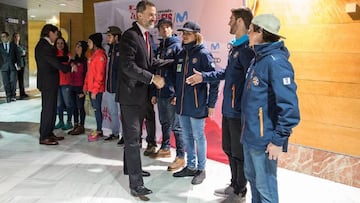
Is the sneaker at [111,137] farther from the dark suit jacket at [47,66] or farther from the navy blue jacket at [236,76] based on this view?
the navy blue jacket at [236,76]

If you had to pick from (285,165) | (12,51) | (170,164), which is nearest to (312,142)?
(285,165)

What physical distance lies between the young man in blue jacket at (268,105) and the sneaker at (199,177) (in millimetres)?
1072

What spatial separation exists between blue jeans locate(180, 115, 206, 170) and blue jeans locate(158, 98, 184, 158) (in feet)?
0.79

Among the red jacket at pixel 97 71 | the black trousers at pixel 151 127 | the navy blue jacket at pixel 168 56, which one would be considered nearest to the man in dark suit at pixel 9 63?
the red jacket at pixel 97 71

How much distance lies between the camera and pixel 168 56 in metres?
3.52

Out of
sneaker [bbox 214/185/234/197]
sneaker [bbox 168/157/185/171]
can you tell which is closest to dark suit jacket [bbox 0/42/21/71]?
sneaker [bbox 168/157/185/171]

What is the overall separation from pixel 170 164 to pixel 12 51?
5.83 m

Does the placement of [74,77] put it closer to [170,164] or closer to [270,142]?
[170,164]

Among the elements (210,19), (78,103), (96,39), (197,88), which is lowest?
(78,103)

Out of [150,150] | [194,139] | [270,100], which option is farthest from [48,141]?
[270,100]

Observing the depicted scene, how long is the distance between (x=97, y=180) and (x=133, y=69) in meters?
1.18

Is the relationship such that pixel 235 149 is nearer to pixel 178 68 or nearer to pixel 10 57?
pixel 178 68

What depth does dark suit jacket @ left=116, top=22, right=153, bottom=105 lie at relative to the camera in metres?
2.67

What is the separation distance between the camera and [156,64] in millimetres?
3059
